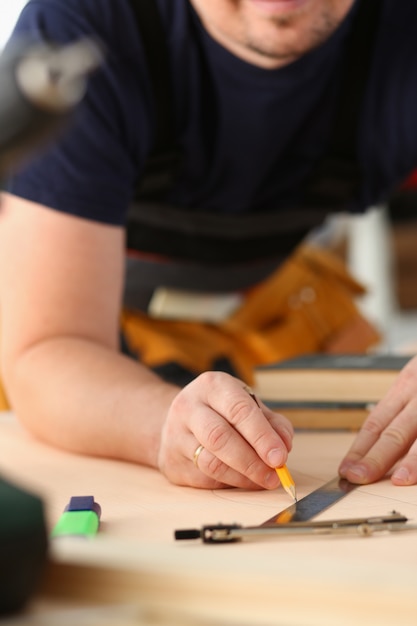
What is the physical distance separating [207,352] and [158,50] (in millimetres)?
535

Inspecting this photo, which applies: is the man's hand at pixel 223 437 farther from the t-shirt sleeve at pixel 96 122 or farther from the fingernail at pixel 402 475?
the t-shirt sleeve at pixel 96 122

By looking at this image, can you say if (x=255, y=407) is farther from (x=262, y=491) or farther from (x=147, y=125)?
(x=147, y=125)

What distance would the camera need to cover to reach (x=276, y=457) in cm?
67

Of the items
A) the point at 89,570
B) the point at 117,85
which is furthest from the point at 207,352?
the point at 89,570

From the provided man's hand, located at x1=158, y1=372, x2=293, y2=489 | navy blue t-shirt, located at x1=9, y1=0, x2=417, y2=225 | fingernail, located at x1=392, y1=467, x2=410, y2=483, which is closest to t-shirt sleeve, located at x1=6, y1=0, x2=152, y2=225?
navy blue t-shirt, located at x1=9, y1=0, x2=417, y2=225

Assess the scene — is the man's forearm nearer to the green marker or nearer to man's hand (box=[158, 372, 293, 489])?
man's hand (box=[158, 372, 293, 489])

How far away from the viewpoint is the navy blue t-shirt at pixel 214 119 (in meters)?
1.02

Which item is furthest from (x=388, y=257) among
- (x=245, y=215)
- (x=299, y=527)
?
(x=299, y=527)

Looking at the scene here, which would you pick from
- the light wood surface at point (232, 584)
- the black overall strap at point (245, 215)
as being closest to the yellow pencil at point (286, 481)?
the light wood surface at point (232, 584)

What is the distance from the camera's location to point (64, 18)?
102 cm

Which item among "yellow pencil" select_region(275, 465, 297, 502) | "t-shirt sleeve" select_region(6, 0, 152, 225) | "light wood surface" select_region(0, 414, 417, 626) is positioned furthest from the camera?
"t-shirt sleeve" select_region(6, 0, 152, 225)

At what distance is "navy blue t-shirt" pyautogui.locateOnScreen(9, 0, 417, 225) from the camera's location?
102 centimetres

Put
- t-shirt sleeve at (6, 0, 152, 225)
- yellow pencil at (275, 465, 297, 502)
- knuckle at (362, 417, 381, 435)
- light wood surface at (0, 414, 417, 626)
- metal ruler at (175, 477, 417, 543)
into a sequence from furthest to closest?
t-shirt sleeve at (6, 0, 152, 225)
knuckle at (362, 417, 381, 435)
yellow pencil at (275, 465, 297, 502)
metal ruler at (175, 477, 417, 543)
light wood surface at (0, 414, 417, 626)

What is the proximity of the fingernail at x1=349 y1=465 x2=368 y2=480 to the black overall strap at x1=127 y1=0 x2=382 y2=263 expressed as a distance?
54 cm
